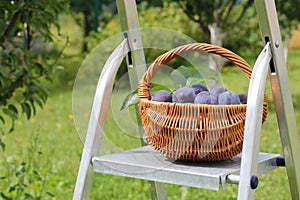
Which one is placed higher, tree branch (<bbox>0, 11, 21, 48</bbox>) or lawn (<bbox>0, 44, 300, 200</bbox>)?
tree branch (<bbox>0, 11, 21, 48</bbox>)

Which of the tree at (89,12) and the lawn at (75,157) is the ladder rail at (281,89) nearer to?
the lawn at (75,157)

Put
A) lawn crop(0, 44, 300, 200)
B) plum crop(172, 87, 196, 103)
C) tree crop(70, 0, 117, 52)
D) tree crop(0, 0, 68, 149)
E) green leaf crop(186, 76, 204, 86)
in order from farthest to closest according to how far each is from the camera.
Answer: tree crop(70, 0, 117, 52) → lawn crop(0, 44, 300, 200) → tree crop(0, 0, 68, 149) → green leaf crop(186, 76, 204, 86) → plum crop(172, 87, 196, 103)

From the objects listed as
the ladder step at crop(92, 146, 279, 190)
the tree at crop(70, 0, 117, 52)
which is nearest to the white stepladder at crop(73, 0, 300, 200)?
the ladder step at crop(92, 146, 279, 190)

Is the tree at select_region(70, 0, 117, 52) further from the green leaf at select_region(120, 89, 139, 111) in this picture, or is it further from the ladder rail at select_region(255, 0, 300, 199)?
the ladder rail at select_region(255, 0, 300, 199)

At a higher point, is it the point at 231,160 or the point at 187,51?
the point at 187,51

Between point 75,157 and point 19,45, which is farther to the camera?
point 75,157

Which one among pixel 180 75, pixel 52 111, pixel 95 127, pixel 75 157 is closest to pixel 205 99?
pixel 180 75

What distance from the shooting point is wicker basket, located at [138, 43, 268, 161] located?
1409 mm

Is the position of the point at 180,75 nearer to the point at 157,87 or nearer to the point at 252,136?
the point at 157,87

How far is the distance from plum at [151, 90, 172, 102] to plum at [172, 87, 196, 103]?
2cm

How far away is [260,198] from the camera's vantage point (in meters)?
3.07

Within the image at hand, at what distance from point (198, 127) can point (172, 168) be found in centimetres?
12

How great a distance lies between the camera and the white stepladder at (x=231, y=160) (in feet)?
4.47

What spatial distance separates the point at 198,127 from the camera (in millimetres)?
1416
